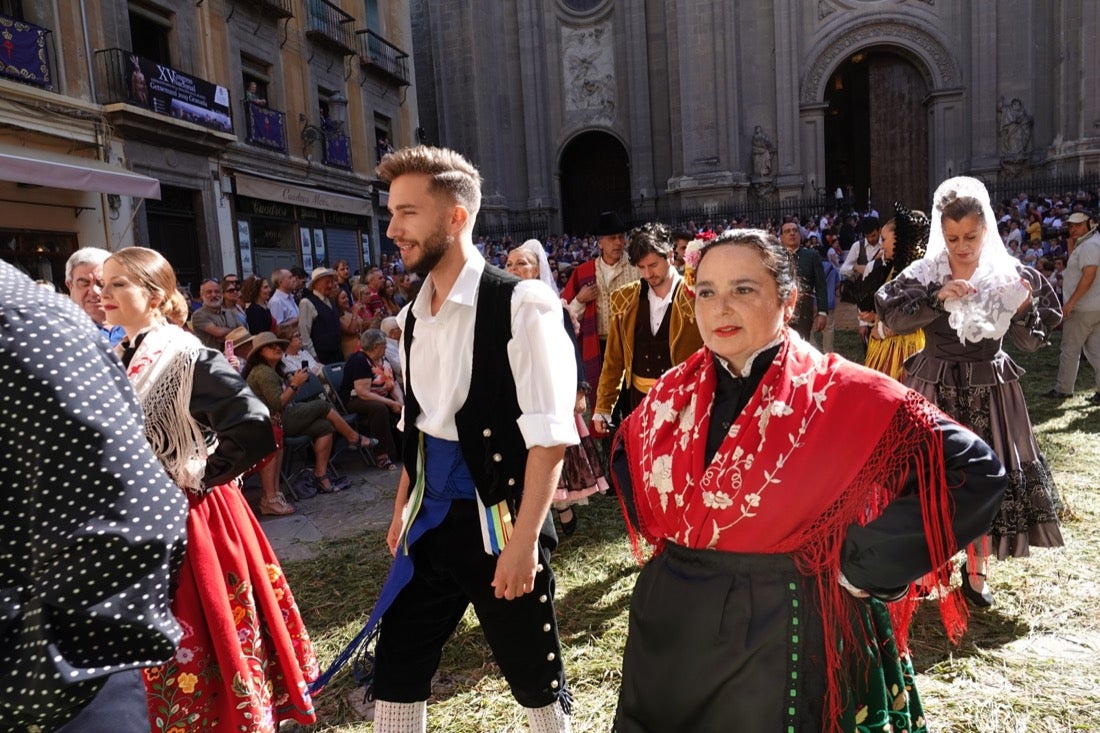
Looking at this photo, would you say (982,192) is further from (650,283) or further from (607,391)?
(607,391)

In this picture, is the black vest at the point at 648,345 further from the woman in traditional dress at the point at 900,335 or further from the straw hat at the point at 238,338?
the straw hat at the point at 238,338

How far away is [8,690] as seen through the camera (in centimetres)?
101

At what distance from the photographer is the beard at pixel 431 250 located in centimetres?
217

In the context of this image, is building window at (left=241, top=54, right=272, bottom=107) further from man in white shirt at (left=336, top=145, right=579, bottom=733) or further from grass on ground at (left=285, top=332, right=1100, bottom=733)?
man in white shirt at (left=336, top=145, right=579, bottom=733)

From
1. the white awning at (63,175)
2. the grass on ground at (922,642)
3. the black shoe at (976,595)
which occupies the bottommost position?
the grass on ground at (922,642)

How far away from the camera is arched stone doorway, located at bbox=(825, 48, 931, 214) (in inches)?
927

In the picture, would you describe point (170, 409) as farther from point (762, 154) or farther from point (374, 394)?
point (762, 154)

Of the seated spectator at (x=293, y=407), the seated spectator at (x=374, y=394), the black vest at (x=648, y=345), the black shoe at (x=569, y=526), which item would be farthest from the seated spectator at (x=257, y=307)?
the black vest at (x=648, y=345)

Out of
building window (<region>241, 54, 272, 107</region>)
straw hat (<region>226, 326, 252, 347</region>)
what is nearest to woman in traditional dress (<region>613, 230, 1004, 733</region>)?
straw hat (<region>226, 326, 252, 347</region>)

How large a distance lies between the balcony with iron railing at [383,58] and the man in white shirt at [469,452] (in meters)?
20.7

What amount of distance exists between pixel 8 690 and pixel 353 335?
315 inches

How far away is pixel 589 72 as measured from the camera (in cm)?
2527

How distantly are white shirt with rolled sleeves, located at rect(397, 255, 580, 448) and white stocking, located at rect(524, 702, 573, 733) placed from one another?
83cm

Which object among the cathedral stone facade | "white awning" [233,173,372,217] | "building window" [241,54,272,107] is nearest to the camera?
"white awning" [233,173,372,217]
